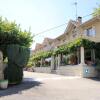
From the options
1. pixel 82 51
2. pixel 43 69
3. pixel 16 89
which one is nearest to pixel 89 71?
pixel 82 51

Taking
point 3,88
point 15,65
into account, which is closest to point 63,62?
point 15,65

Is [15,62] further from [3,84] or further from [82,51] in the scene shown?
[82,51]

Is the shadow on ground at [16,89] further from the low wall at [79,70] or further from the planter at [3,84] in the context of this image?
the low wall at [79,70]

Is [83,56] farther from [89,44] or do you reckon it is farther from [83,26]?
[83,26]

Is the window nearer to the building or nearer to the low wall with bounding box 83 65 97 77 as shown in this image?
the building

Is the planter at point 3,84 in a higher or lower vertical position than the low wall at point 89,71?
lower

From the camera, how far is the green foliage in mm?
18811

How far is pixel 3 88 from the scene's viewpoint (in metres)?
16.7

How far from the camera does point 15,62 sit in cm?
1925

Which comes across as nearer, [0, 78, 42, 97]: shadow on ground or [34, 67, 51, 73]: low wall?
[0, 78, 42, 97]: shadow on ground

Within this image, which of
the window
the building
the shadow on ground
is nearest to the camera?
the shadow on ground

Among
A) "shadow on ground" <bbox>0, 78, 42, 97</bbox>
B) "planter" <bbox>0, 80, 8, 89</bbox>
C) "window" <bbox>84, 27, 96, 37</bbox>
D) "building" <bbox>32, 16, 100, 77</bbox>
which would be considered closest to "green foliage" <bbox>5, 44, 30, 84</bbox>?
A: "shadow on ground" <bbox>0, 78, 42, 97</bbox>

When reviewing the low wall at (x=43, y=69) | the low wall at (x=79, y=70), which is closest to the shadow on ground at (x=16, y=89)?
the low wall at (x=79, y=70)

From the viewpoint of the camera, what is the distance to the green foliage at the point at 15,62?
61.7 feet
